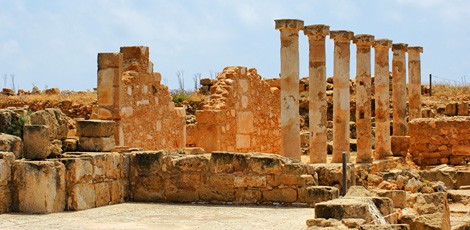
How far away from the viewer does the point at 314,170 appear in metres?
11.2

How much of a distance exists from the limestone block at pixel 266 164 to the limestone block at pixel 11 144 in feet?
9.54

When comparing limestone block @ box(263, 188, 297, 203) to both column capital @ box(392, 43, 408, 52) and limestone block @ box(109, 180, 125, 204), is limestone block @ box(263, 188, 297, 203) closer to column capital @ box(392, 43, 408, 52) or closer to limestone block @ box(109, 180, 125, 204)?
limestone block @ box(109, 180, 125, 204)

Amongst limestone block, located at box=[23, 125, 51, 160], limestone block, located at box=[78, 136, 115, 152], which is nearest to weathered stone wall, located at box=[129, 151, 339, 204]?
limestone block, located at box=[78, 136, 115, 152]

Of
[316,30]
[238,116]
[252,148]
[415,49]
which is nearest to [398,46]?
[415,49]

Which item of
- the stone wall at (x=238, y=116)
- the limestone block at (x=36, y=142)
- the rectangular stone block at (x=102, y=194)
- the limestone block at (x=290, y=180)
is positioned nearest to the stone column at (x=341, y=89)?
the stone wall at (x=238, y=116)

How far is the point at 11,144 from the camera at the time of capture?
1034 cm

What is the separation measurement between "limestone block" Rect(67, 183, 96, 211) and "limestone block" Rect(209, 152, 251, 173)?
1607mm

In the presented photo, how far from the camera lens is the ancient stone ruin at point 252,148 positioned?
10.2 m

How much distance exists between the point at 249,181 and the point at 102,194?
189 cm

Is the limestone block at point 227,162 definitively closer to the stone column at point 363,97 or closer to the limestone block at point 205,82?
the stone column at point 363,97

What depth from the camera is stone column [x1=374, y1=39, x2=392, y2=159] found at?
27703 mm

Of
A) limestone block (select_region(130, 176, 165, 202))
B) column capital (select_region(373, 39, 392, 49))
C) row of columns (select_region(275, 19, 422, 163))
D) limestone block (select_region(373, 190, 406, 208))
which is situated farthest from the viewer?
column capital (select_region(373, 39, 392, 49))

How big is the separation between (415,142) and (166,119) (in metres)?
8.77

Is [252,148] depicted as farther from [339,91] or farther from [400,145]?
[400,145]
